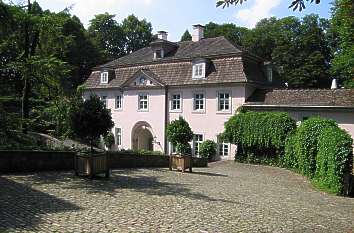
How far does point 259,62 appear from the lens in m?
33.5

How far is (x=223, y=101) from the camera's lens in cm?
3228

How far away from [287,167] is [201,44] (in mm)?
14980

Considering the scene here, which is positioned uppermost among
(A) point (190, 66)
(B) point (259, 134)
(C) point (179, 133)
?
(A) point (190, 66)

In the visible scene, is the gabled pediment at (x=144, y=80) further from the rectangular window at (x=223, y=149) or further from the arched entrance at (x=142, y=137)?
the rectangular window at (x=223, y=149)

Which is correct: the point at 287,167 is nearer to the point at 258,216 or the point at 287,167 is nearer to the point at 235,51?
the point at 235,51

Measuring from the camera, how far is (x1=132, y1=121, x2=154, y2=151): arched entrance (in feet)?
124

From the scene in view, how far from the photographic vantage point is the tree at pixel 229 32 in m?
60.3

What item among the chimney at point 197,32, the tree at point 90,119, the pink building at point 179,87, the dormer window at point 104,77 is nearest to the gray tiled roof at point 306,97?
the pink building at point 179,87

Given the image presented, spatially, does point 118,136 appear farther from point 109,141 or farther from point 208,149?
point 208,149

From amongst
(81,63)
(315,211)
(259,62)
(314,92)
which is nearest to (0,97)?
(315,211)

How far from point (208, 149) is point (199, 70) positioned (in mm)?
6309

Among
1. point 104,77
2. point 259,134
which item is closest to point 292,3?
point 259,134

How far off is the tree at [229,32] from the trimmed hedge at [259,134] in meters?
32.2

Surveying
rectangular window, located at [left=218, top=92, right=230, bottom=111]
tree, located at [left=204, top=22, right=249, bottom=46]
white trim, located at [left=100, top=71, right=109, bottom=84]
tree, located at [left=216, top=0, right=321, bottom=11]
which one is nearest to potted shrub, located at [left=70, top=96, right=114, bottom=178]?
tree, located at [left=216, top=0, right=321, bottom=11]
